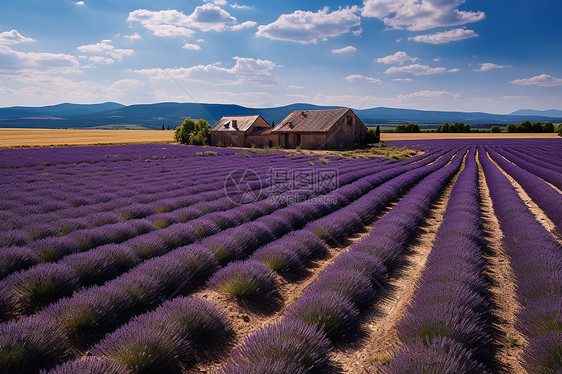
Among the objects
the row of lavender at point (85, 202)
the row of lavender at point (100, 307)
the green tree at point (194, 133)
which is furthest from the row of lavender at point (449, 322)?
the green tree at point (194, 133)

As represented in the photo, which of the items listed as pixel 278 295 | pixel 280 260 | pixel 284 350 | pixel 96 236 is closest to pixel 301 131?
pixel 96 236

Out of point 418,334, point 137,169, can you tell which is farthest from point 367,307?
point 137,169

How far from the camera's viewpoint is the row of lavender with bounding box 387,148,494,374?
2.08m

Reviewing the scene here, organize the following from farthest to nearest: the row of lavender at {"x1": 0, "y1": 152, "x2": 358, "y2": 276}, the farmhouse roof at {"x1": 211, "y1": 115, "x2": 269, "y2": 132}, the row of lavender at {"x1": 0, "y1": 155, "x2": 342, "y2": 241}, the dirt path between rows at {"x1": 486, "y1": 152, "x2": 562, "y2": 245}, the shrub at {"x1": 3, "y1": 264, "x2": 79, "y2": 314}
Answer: the farmhouse roof at {"x1": 211, "y1": 115, "x2": 269, "y2": 132}
the dirt path between rows at {"x1": 486, "y1": 152, "x2": 562, "y2": 245}
the row of lavender at {"x1": 0, "y1": 155, "x2": 342, "y2": 241}
the row of lavender at {"x1": 0, "y1": 152, "x2": 358, "y2": 276}
the shrub at {"x1": 3, "y1": 264, "x2": 79, "y2": 314}

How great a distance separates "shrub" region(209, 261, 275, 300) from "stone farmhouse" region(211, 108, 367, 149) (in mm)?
27801

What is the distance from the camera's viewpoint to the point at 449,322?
8.17ft

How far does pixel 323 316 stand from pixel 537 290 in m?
2.34

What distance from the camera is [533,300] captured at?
309 centimetres

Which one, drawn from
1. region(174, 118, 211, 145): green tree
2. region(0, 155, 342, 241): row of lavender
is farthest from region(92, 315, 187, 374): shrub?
region(174, 118, 211, 145): green tree

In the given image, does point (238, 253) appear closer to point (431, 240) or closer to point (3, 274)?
point (3, 274)

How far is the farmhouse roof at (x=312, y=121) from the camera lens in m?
31.5

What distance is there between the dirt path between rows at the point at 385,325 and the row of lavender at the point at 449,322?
0.18 meters

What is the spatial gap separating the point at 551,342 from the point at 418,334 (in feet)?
2.98

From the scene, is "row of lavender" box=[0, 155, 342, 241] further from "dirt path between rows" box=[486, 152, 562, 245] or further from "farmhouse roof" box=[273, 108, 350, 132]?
"farmhouse roof" box=[273, 108, 350, 132]
